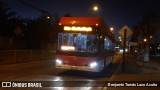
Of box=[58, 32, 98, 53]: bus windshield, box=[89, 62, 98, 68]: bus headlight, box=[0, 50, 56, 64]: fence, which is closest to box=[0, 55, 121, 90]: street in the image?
box=[89, 62, 98, 68]: bus headlight

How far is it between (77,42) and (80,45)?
9.8 inches

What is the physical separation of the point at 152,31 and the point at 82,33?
64826 mm

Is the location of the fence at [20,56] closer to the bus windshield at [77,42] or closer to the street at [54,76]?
the street at [54,76]

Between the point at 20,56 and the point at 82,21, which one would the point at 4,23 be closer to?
the point at 20,56

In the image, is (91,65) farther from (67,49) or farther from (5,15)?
(5,15)

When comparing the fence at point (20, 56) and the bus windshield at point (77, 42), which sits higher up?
the bus windshield at point (77, 42)

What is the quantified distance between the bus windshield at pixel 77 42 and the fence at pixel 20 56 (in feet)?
33.0

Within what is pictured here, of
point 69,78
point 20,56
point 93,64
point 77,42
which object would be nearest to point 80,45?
point 77,42

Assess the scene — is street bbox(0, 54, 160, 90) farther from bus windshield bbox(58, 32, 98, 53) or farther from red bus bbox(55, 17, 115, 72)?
bus windshield bbox(58, 32, 98, 53)

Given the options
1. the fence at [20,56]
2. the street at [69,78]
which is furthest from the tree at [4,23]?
the street at [69,78]

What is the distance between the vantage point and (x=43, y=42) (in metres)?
54.4

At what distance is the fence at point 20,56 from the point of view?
30734mm

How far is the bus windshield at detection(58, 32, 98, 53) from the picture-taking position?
2105cm

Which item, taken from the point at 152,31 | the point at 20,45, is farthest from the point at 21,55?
the point at 152,31
